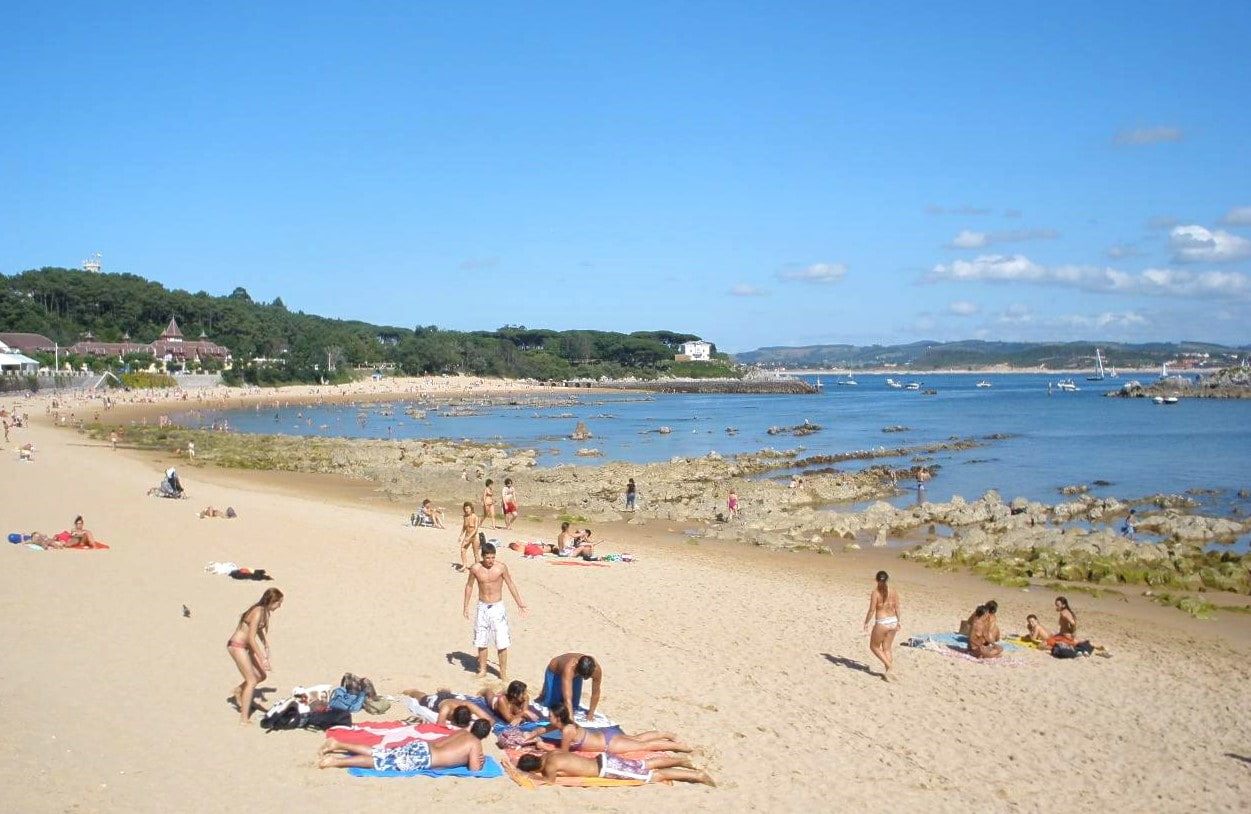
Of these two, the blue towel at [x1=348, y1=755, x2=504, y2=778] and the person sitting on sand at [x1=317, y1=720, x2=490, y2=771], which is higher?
the person sitting on sand at [x1=317, y1=720, x2=490, y2=771]

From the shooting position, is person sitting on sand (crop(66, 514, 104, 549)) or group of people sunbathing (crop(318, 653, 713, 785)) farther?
person sitting on sand (crop(66, 514, 104, 549))

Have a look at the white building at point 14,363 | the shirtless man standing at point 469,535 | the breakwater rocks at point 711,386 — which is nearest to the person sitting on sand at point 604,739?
the shirtless man standing at point 469,535

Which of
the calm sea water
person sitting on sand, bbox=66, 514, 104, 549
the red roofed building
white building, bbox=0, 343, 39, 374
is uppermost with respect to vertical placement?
the red roofed building

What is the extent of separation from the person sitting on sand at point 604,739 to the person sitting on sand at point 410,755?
653 mm

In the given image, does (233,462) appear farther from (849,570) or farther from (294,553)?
(849,570)

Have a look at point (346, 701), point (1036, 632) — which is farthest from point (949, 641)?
point (346, 701)

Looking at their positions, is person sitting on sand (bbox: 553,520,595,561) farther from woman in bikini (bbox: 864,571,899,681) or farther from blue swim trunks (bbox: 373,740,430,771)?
blue swim trunks (bbox: 373,740,430,771)

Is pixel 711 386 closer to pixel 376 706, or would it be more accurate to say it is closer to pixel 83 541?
pixel 83 541

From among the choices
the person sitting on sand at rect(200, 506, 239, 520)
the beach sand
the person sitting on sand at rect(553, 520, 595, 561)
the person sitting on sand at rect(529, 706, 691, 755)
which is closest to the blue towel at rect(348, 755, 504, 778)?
the beach sand

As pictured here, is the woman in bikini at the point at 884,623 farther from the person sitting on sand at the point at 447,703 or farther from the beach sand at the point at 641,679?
the person sitting on sand at the point at 447,703

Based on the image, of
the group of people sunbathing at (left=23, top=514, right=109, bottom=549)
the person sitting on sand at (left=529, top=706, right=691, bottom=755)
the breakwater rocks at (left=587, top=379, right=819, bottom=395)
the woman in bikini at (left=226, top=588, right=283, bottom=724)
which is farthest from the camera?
the breakwater rocks at (left=587, top=379, right=819, bottom=395)

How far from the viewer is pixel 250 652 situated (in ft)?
27.6

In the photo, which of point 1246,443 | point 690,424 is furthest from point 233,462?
point 1246,443

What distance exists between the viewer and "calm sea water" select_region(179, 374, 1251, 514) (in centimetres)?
3544
